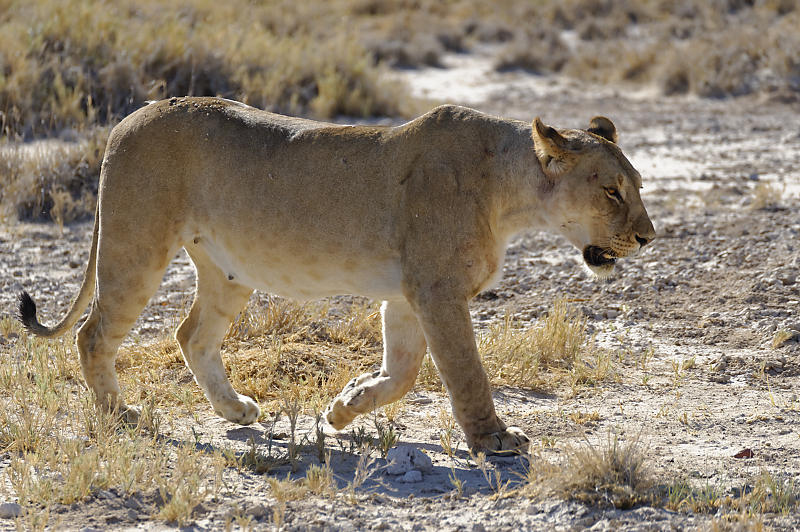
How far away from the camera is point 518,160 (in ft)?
17.0

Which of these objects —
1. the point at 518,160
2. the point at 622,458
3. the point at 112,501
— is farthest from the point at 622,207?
the point at 112,501

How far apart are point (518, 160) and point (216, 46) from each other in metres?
10.7

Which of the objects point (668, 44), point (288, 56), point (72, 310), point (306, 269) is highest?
point (668, 44)

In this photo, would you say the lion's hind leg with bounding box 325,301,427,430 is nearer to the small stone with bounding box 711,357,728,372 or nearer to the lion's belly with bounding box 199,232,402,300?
the lion's belly with bounding box 199,232,402,300

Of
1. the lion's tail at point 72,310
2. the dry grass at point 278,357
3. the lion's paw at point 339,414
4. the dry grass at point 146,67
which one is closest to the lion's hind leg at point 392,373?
the lion's paw at point 339,414

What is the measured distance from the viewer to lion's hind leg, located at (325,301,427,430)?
216 inches

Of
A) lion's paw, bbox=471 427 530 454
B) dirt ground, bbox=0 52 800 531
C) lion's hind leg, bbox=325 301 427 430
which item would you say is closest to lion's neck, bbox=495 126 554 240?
lion's hind leg, bbox=325 301 427 430

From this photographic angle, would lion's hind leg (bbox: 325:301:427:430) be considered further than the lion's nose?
Yes

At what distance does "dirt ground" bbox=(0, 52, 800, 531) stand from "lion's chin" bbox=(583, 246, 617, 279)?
2.83 ft

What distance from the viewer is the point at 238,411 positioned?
18.8ft

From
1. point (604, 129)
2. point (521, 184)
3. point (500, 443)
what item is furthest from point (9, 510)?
point (604, 129)

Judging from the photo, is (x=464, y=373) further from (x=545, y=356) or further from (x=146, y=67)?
(x=146, y=67)

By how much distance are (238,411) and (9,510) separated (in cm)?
147

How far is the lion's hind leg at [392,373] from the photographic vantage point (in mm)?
5496
